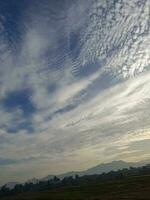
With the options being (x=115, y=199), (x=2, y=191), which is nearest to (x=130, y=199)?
(x=115, y=199)

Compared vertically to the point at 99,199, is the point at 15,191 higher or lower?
higher

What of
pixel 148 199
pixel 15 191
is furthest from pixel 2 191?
pixel 148 199

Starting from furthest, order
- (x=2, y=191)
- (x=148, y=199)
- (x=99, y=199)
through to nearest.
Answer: (x=2, y=191) < (x=99, y=199) < (x=148, y=199)

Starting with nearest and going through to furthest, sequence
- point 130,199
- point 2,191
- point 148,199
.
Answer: point 148,199
point 130,199
point 2,191

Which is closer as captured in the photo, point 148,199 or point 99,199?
point 148,199

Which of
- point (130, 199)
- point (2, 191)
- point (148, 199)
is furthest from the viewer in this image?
point (2, 191)

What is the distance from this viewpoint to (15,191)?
197 metres

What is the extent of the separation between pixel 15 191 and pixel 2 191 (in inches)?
394

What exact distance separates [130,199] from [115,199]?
4234mm

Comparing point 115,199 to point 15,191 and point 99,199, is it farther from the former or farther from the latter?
point 15,191

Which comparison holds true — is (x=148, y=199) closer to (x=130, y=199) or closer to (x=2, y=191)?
(x=130, y=199)

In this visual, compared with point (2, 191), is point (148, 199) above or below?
below

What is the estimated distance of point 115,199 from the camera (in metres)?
56.5

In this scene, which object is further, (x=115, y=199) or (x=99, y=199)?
(x=99, y=199)
